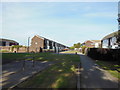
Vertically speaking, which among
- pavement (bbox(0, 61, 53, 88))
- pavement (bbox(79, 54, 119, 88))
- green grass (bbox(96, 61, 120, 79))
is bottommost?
green grass (bbox(96, 61, 120, 79))

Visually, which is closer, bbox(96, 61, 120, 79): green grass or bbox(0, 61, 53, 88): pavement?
bbox(0, 61, 53, 88): pavement

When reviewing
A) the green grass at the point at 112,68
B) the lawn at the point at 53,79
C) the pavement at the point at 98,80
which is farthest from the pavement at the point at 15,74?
the green grass at the point at 112,68

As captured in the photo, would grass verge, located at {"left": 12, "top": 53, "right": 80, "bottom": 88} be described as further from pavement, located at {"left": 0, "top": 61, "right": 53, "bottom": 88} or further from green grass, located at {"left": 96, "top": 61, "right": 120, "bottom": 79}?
green grass, located at {"left": 96, "top": 61, "right": 120, "bottom": 79}

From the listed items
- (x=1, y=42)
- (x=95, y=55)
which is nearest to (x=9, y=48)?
(x=1, y=42)

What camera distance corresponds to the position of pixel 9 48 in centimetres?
3791

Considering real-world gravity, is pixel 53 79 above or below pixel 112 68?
above

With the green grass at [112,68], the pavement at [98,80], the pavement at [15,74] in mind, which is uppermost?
the pavement at [15,74]

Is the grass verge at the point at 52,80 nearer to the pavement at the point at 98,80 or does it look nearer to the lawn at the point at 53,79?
the lawn at the point at 53,79

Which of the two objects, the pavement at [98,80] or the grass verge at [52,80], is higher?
the grass verge at [52,80]

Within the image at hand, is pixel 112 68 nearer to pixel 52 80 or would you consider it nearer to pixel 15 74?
pixel 52 80

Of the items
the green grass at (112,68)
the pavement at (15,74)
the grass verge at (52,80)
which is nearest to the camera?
the grass verge at (52,80)

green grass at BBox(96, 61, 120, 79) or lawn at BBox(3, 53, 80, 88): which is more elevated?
lawn at BBox(3, 53, 80, 88)

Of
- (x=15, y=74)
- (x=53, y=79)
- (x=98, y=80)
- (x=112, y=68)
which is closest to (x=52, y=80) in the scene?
(x=53, y=79)

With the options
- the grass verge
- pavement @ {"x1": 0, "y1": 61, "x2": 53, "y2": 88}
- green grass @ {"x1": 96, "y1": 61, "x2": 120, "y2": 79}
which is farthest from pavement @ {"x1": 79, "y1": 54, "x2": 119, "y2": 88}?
pavement @ {"x1": 0, "y1": 61, "x2": 53, "y2": 88}
